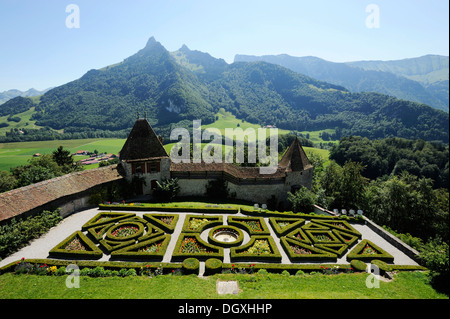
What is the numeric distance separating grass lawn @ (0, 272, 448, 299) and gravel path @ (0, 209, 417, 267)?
2674 millimetres

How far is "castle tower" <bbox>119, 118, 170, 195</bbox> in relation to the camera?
33719 mm

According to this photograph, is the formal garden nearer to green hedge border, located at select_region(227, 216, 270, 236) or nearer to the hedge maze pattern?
the hedge maze pattern

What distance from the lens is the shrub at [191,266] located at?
1859cm

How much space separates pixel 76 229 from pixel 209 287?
16562 mm

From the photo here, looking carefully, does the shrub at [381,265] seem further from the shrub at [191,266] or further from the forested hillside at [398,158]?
the forested hillside at [398,158]

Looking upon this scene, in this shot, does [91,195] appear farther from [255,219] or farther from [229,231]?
[255,219]

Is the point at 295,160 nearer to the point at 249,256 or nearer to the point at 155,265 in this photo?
the point at 249,256

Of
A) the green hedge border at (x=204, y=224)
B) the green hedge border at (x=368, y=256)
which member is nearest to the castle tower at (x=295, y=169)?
the green hedge border at (x=204, y=224)

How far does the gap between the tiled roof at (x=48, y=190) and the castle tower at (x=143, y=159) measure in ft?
7.46

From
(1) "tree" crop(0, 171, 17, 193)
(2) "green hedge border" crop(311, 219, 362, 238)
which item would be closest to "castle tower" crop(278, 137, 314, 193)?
(2) "green hedge border" crop(311, 219, 362, 238)

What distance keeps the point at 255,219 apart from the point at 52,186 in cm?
2368

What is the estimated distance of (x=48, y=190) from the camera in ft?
87.5

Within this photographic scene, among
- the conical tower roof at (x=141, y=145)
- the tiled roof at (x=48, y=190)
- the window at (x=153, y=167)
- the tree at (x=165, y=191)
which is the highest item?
the conical tower roof at (x=141, y=145)
